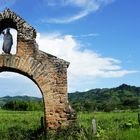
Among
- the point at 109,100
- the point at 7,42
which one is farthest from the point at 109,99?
the point at 7,42

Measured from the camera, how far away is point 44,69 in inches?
572

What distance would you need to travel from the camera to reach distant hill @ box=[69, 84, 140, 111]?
59.0 meters

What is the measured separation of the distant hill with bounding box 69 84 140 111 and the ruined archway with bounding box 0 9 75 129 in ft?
74.1

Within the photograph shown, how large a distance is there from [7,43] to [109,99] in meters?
62.0

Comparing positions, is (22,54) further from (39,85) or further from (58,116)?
(58,116)

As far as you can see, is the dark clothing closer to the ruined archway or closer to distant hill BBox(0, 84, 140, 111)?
the ruined archway

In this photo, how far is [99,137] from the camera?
45.0ft

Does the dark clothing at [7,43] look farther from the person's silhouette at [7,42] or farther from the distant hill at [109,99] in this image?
the distant hill at [109,99]

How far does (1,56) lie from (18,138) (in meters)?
2.90

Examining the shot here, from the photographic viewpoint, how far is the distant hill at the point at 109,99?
194 feet

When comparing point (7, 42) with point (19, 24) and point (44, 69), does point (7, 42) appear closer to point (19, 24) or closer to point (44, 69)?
point (19, 24)

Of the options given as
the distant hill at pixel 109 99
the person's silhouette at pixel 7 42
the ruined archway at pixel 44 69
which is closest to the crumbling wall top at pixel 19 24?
the ruined archway at pixel 44 69

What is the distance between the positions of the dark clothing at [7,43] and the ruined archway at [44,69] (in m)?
0.35

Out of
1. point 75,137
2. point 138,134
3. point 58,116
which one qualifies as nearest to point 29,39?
point 58,116
